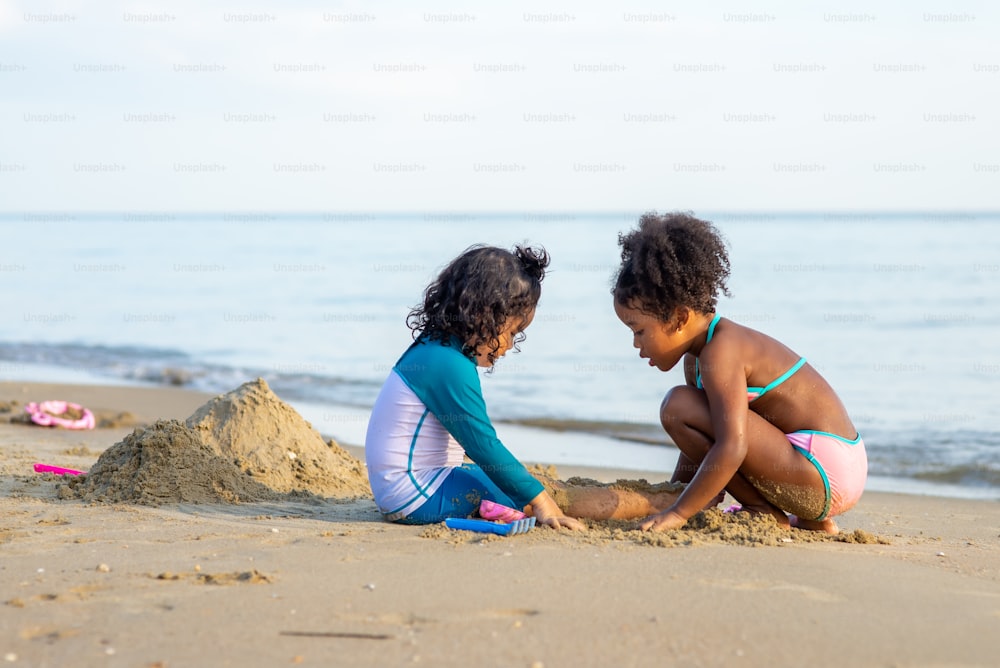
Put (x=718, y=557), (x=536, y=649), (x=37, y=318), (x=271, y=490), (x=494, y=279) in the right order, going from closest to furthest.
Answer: (x=536, y=649) < (x=718, y=557) < (x=494, y=279) < (x=271, y=490) < (x=37, y=318)

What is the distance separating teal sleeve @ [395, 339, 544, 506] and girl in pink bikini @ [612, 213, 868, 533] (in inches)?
22.4

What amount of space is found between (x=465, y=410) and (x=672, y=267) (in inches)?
40.6

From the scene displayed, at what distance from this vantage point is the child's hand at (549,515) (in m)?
3.90

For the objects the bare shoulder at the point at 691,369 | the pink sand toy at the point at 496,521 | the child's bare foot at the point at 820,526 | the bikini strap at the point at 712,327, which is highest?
the bikini strap at the point at 712,327

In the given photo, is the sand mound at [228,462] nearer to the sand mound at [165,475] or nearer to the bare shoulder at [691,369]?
the sand mound at [165,475]

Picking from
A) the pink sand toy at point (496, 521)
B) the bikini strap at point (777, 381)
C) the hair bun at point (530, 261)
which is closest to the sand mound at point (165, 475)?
the pink sand toy at point (496, 521)

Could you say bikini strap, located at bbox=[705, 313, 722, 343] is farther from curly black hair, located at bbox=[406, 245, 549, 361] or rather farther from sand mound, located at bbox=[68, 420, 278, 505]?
sand mound, located at bbox=[68, 420, 278, 505]

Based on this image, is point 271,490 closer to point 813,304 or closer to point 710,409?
point 710,409

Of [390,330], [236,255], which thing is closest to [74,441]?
[390,330]

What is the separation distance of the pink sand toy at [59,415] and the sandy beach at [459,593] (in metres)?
3.59

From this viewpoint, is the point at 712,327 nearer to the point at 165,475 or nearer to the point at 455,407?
the point at 455,407

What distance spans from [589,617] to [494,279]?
1617 millimetres

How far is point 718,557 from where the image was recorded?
348 cm

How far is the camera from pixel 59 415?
26.3 ft
